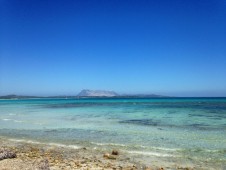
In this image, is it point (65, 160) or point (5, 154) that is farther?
point (65, 160)

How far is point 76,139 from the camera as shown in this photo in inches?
576

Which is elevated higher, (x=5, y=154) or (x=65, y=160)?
(x=5, y=154)

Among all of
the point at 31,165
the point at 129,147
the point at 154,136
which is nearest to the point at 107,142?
the point at 129,147

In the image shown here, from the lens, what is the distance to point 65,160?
9.77 metres

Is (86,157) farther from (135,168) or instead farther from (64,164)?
(135,168)

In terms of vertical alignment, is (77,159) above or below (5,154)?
below

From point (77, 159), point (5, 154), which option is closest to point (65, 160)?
point (77, 159)

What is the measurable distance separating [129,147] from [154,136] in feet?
11.1

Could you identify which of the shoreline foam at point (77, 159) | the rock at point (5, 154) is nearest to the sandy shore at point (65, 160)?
the shoreline foam at point (77, 159)

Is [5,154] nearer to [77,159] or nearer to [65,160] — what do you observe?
[65,160]

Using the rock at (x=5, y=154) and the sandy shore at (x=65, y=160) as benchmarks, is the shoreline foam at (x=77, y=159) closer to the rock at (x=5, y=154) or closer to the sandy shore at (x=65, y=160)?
the sandy shore at (x=65, y=160)

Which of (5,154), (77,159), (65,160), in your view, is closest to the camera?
(5,154)

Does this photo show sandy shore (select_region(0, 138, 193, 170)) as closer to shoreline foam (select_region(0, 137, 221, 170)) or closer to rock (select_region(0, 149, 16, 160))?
shoreline foam (select_region(0, 137, 221, 170))

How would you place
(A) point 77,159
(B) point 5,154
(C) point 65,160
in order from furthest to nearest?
(A) point 77,159 < (C) point 65,160 < (B) point 5,154
